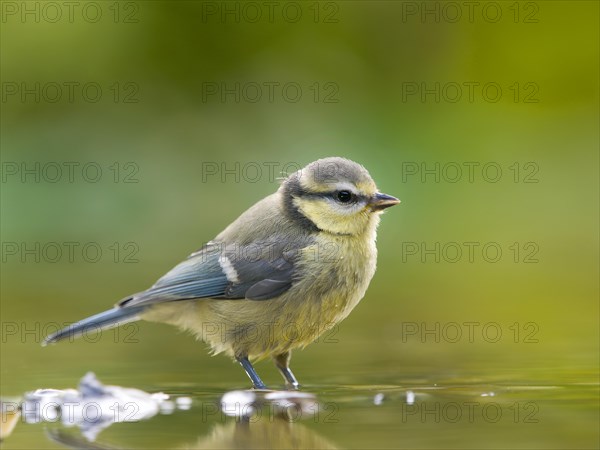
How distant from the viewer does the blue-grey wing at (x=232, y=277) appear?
5105 millimetres

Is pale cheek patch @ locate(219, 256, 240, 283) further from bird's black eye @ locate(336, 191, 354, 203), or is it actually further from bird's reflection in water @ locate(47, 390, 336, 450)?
bird's reflection in water @ locate(47, 390, 336, 450)

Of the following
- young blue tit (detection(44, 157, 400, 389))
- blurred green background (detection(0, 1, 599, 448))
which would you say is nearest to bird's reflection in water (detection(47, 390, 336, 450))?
young blue tit (detection(44, 157, 400, 389))

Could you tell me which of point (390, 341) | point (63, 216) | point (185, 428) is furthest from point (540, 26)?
point (185, 428)

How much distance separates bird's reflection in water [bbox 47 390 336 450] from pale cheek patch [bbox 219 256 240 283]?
85cm

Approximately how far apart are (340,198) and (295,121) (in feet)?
19.4

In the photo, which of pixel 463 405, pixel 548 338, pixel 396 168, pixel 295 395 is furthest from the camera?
pixel 396 168

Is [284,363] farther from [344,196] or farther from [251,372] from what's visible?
[344,196]

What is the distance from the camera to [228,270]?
5.29 meters

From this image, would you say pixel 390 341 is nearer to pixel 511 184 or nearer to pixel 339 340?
pixel 339 340

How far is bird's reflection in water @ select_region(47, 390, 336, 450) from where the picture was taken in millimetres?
3424

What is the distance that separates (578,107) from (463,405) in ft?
26.0

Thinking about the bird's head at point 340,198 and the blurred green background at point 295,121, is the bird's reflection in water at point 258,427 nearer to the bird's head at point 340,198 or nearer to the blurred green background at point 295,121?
the bird's head at point 340,198

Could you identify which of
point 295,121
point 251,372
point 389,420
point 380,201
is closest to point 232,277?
point 251,372

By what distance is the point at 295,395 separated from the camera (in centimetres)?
432
